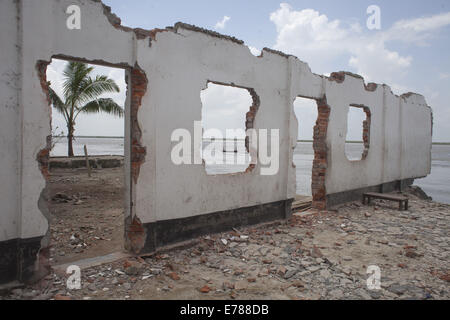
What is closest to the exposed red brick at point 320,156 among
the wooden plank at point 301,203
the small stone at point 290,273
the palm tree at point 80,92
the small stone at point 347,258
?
the wooden plank at point 301,203

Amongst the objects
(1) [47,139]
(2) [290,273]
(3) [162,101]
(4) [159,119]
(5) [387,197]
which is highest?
(3) [162,101]

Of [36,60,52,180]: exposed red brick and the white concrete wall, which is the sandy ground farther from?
[36,60,52,180]: exposed red brick

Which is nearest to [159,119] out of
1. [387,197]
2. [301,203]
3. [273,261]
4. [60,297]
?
[60,297]

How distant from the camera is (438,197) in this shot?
1380 centimetres

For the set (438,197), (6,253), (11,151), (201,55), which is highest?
(201,55)

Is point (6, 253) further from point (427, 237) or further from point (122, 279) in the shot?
point (427, 237)

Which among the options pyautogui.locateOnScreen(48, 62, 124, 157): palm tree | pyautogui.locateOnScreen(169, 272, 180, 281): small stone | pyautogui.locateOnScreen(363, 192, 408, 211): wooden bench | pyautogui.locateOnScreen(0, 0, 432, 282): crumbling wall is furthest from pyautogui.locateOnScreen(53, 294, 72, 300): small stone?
pyautogui.locateOnScreen(48, 62, 124, 157): palm tree

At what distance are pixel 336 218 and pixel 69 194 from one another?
7000mm

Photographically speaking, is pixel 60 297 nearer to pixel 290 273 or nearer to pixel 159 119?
pixel 159 119

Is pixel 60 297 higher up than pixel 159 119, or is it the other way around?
pixel 159 119

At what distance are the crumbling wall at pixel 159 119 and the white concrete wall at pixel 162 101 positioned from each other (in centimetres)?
1

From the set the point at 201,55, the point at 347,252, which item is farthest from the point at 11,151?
the point at 347,252

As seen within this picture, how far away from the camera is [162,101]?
Answer: 4410mm

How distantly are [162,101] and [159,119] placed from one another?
10.3 inches
